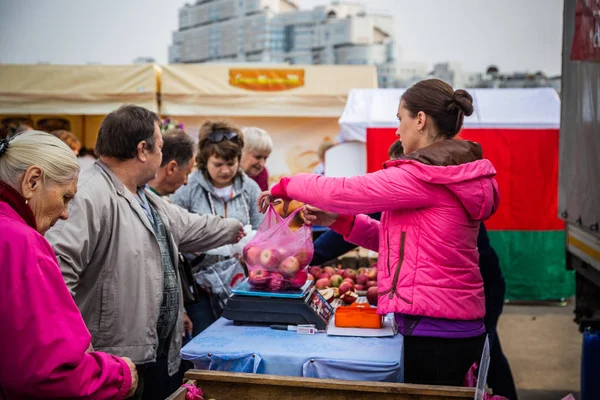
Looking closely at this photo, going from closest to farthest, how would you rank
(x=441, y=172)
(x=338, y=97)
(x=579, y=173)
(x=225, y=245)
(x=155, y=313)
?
(x=441, y=172) → (x=155, y=313) → (x=225, y=245) → (x=579, y=173) → (x=338, y=97)

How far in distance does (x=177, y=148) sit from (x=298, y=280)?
127 centimetres

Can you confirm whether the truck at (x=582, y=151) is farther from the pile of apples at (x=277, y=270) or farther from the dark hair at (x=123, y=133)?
the dark hair at (x=123, y=133)

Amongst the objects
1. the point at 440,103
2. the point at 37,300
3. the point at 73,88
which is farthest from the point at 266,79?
the point at 37,300

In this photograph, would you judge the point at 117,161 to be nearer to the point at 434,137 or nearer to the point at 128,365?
the point at 128,365

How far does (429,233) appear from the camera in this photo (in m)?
2.63

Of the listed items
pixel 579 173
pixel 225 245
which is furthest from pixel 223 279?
pixel 579 173

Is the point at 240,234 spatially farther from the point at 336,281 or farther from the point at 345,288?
the point at 336,281

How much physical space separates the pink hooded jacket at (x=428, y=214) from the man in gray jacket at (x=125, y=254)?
0.85 m

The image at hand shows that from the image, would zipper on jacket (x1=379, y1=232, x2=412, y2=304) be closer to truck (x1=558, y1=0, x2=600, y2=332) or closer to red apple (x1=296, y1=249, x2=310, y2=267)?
red apple (x1=296, y1=249, x2=310, y2=267)

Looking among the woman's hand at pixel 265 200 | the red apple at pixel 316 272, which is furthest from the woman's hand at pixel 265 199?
the red apple at pixel 316 272

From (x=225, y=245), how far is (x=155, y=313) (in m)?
→ 0.98

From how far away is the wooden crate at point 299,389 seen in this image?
2428 millimetres

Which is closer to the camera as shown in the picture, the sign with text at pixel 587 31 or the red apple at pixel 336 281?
the sign with text at pixel 587 31

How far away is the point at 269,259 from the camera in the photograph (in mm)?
3094
